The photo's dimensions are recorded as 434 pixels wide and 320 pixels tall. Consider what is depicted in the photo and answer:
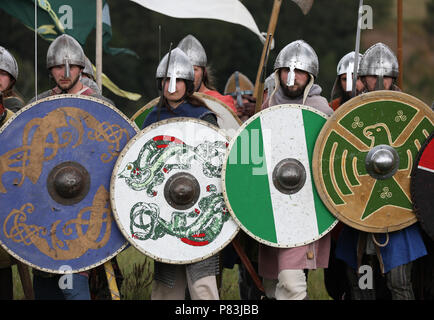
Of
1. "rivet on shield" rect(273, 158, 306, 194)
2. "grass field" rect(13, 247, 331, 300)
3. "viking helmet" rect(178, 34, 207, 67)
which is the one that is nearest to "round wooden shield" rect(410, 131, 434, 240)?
"rivet on shield" rect(273, 158, 306, 194)

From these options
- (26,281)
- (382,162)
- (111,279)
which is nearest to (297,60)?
(382,162)

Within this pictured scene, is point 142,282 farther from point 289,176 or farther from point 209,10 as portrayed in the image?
point 289,176

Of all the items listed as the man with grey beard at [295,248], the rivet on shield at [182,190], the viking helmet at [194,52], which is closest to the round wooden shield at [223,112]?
the man with grey beard at [295,248]

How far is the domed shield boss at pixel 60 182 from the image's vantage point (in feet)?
19.5

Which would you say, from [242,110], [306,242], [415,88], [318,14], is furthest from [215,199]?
[318,14]

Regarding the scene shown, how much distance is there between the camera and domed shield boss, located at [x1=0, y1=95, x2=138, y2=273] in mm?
5941

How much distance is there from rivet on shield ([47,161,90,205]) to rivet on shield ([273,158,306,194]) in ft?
3.90

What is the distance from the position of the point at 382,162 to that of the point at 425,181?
1.01 ft

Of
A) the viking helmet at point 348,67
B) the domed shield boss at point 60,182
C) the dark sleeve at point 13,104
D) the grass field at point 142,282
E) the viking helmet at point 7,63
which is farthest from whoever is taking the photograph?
the grass field at point 142,282

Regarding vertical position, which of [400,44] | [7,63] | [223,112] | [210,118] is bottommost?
[210,118]

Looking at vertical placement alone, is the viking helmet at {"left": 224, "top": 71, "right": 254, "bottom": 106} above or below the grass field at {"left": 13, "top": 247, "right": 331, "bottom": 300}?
above

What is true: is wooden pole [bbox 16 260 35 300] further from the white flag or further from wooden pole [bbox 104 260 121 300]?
the white flag

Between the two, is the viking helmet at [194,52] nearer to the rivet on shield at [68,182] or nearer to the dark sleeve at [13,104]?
the dark sleeve at [13,104]

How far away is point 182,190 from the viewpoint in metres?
5.99
